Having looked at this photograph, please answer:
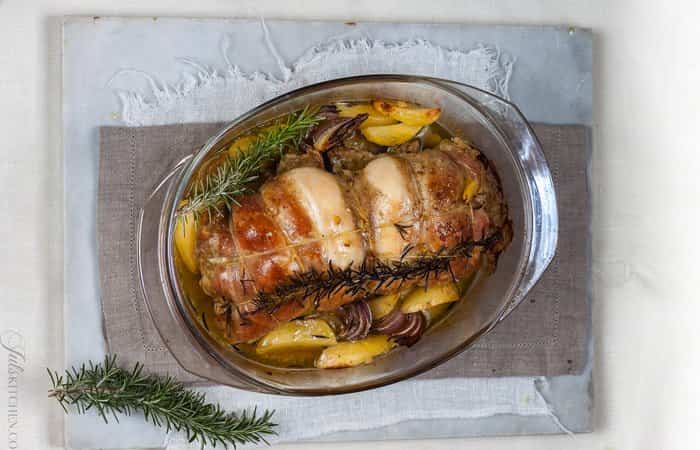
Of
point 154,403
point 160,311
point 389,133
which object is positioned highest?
point 389,133

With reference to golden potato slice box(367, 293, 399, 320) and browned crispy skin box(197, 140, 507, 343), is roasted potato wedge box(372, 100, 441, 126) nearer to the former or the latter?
browned crispy skin box(197, 140, 507, 343)

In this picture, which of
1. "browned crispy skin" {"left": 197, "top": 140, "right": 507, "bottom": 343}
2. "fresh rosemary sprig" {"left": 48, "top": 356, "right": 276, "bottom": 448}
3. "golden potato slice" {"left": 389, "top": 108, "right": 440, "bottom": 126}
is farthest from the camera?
"fresh rosemary sprig" {"left": 48, "top": 356, "right": 276, "bottom": 448}

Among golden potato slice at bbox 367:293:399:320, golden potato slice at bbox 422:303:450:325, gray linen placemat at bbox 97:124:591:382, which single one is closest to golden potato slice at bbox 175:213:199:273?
gray linen placemat at bbox 97:124:591:382

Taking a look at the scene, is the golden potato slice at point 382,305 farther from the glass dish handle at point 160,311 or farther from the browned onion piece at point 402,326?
the glass dish handle at point 160,311

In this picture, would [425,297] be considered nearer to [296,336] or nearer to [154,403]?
[296,336]

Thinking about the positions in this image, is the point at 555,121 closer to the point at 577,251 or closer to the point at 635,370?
the point at 577,251

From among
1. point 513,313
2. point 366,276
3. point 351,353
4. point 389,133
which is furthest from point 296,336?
point 513,313

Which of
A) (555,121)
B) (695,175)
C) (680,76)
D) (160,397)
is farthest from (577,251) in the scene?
(160,397)
